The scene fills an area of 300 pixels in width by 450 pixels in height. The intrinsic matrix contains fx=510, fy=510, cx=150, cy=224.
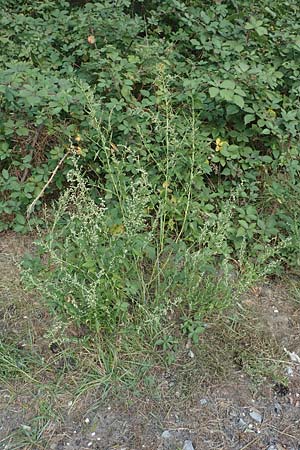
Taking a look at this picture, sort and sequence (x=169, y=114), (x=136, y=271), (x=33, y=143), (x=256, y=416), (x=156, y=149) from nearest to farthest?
(x=256, y=416), (x=136, y=271), (x=169, y=114), (x=156, y=149), (x=33, y=143)

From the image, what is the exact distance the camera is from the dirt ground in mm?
1916

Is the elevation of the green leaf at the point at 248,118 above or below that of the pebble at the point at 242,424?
above

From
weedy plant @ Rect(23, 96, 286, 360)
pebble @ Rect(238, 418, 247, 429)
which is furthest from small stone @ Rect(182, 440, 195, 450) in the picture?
weedy plant @ Rect(23, 96, 286, 360)

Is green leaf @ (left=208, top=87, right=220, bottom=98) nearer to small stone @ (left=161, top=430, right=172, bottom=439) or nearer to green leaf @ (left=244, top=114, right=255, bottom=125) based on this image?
green leaf @ (left=244, top=114, right=255, bottom=125)

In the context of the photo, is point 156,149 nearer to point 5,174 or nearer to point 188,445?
point 5,174

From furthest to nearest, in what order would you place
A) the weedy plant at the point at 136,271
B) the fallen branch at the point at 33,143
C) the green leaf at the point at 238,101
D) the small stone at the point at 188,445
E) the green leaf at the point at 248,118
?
1. the fallen branch at the point at 33,143
2. the green leaf at the point at 248,118
3. the green leaf at the point at 238,101
4. the weedy plant at the point at 136,271
5. the small stone at the point at 188,445

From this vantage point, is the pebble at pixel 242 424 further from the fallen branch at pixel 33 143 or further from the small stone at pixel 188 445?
the fallen branch at pixel 33 143

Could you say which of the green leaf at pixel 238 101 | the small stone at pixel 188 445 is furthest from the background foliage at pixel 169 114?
the small stone at pixel 188 445

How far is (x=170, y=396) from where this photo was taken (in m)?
2.05

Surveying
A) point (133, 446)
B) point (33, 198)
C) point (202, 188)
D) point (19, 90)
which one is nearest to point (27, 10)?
point (19, 90)

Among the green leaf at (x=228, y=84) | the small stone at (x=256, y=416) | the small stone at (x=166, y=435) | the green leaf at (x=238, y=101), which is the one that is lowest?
the small stone at (x=166, y=435)

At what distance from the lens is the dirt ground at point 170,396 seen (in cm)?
192

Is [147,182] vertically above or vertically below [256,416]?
above

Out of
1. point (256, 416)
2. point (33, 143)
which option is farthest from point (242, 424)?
point (33, 143)
